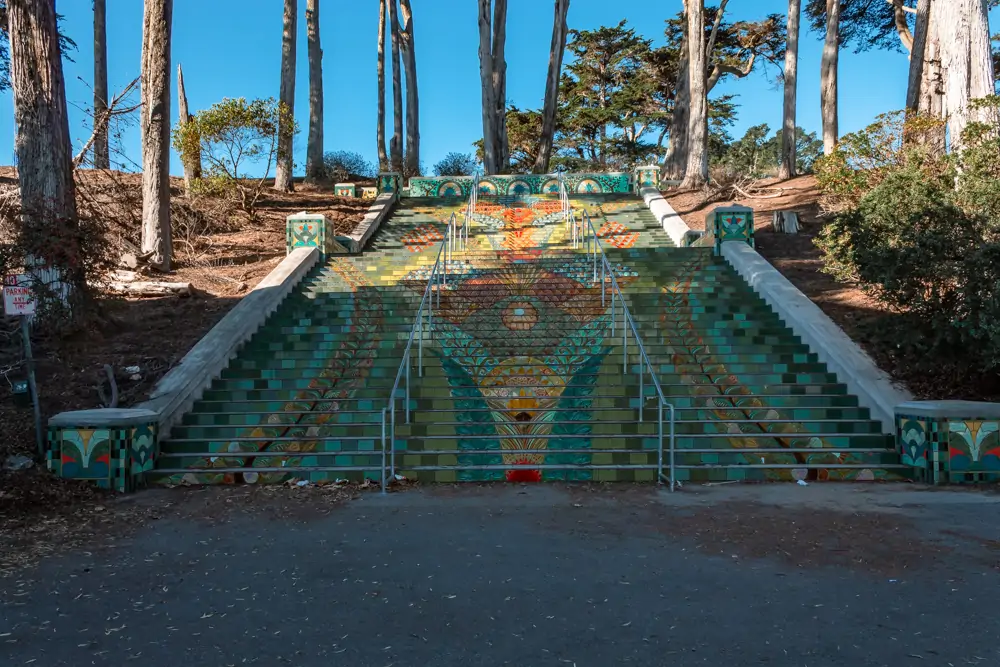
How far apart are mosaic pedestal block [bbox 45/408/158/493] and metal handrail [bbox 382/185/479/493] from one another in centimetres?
236

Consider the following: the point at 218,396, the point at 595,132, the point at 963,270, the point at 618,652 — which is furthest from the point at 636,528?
the point at 595,132

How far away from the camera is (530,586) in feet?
14.5

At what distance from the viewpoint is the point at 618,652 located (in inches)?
139

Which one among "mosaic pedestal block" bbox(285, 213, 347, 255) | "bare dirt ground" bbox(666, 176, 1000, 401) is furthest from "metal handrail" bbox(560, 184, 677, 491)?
"mosaic pedestal block" bbox(285, 213, 347, 255)

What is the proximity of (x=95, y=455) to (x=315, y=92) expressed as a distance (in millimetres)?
20596

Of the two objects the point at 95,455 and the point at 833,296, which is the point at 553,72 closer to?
the point at 833,296

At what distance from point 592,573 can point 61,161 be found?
30.6 feet

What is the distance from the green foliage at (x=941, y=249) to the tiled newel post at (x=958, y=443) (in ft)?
2.71

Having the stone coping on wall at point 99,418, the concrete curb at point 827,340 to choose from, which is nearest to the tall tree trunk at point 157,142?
the stone coping on wall at point 99,418

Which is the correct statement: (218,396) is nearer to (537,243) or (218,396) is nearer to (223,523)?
(223,523)

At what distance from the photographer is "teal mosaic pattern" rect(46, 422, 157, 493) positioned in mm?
7004

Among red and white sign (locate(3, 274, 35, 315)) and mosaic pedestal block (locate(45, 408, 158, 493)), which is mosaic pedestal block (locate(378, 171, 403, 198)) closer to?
red and white sign (locate(3, 274, 35, 315))

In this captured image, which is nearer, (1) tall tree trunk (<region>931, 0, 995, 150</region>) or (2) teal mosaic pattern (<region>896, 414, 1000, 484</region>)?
(2) teal mosaic pattern (<region>896, 414, 1000, 484</region>)

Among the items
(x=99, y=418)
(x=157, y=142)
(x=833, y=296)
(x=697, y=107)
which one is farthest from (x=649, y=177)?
(x=99, y=418)
